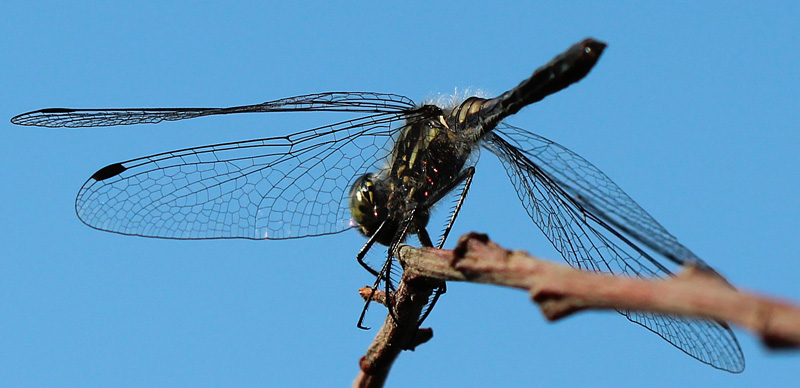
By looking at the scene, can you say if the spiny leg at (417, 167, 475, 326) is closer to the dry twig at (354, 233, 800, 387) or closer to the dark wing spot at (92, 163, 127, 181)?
the dry twig at (354, 233, 800, 387)

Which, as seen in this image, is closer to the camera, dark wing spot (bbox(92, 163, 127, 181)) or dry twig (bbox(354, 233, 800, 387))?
dry twig (bbox(354, 233, 800, 387))

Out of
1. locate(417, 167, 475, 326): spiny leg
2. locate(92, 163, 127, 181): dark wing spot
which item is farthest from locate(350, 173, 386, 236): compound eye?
locate(92, 163, 127, 181): dark wing spot

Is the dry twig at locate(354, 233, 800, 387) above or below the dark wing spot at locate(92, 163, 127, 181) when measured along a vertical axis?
below

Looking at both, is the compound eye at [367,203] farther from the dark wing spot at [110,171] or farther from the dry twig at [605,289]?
the dark wing spot at [110,171]

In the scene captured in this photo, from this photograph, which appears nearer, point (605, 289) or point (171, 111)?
point (605, 289)

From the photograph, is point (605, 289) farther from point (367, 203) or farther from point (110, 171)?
point (110, 171)

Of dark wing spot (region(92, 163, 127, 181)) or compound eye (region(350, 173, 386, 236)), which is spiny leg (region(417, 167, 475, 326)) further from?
dark wing spot (region(92, 163, 127, 181))

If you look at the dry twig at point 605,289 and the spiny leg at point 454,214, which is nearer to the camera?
the dry twig at point 605,289

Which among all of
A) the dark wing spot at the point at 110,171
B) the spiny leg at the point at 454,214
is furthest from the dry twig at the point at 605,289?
the dark wing spot at the point at 110,171

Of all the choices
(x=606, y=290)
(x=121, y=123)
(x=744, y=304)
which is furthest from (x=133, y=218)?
(x=744, y=304)

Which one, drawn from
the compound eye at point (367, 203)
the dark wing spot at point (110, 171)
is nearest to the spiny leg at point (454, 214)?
the compound eye at point (367, 203)

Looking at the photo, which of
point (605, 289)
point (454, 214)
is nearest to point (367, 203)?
point (454, 214)

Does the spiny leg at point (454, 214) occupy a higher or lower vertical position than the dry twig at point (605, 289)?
higher
